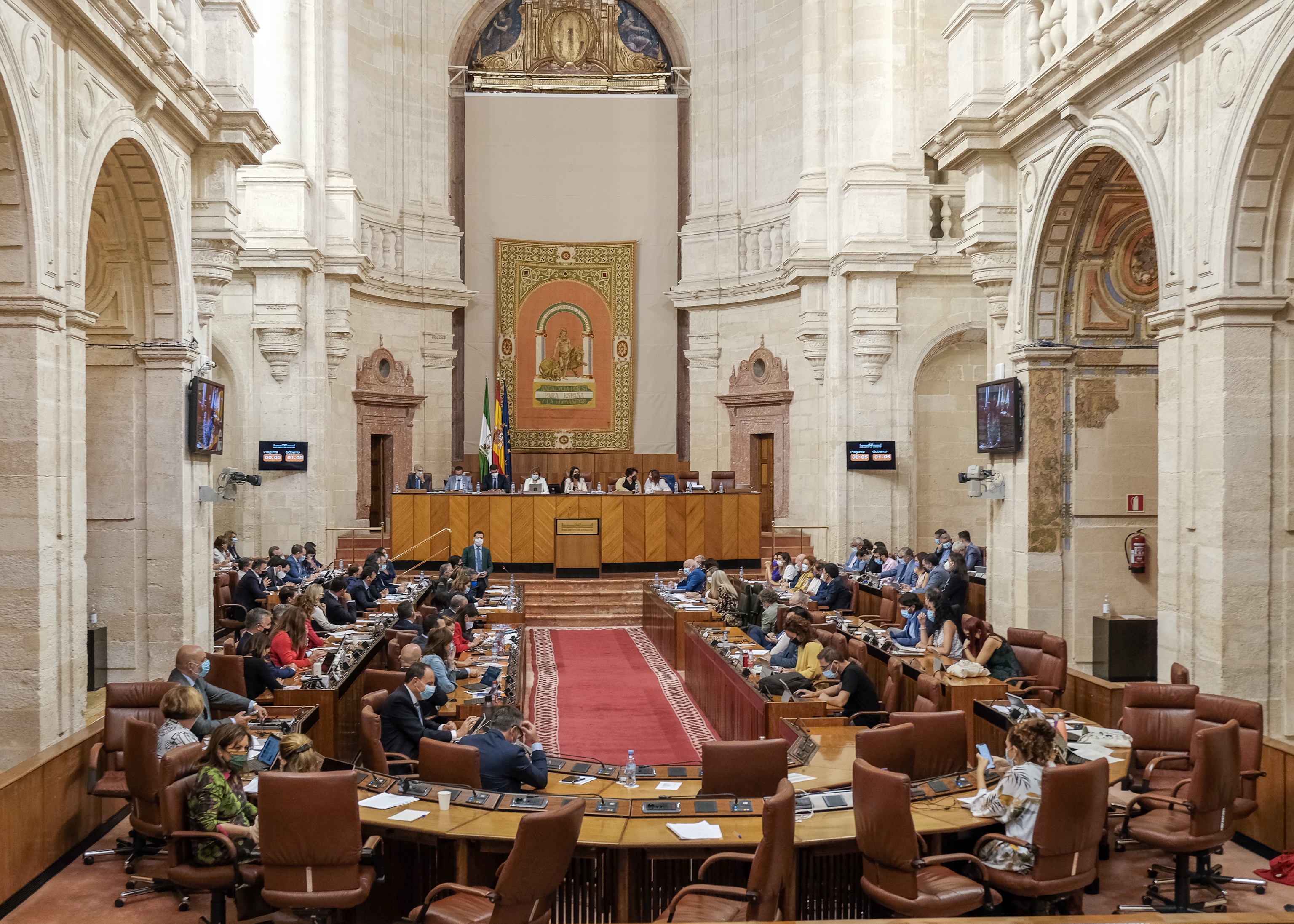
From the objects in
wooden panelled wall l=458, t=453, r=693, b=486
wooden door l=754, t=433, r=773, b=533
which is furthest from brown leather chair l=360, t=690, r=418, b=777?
wooden panelled wall l=458, t=453, r=693, b=486

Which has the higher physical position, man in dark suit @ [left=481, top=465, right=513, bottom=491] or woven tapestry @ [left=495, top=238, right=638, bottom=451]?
woven tapestry @ [left=495, top=238, right=638, bottom=451]

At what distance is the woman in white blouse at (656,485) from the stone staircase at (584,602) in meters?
1.55

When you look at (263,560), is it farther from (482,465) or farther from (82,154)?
(82,154)

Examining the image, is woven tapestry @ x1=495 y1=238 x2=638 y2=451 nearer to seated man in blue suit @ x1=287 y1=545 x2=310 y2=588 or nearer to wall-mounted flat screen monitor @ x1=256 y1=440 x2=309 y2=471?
wall-mounted flat screen monitor @ x1=256 y1=440 x2=309 y2=471

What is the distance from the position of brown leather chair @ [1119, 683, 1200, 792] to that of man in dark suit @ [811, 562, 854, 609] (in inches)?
267

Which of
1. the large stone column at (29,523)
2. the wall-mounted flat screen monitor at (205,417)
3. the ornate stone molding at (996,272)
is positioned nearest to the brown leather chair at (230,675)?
the large stone column at (29,523)

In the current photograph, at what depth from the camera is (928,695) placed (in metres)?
7.29

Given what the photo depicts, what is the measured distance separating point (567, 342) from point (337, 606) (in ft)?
38.7

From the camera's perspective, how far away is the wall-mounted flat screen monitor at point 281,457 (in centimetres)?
1727

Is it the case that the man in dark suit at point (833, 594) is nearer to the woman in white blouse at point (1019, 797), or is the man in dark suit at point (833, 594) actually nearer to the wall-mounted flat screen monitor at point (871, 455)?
the wall-mounted flat screen monitor at point (871, 455)

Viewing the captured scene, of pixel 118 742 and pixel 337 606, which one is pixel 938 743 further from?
pixel 337 606

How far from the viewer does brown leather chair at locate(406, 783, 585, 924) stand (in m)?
4.47

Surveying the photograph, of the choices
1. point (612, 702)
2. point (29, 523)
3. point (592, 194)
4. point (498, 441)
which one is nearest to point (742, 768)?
point (29, 523)

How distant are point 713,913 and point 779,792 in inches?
23.7
